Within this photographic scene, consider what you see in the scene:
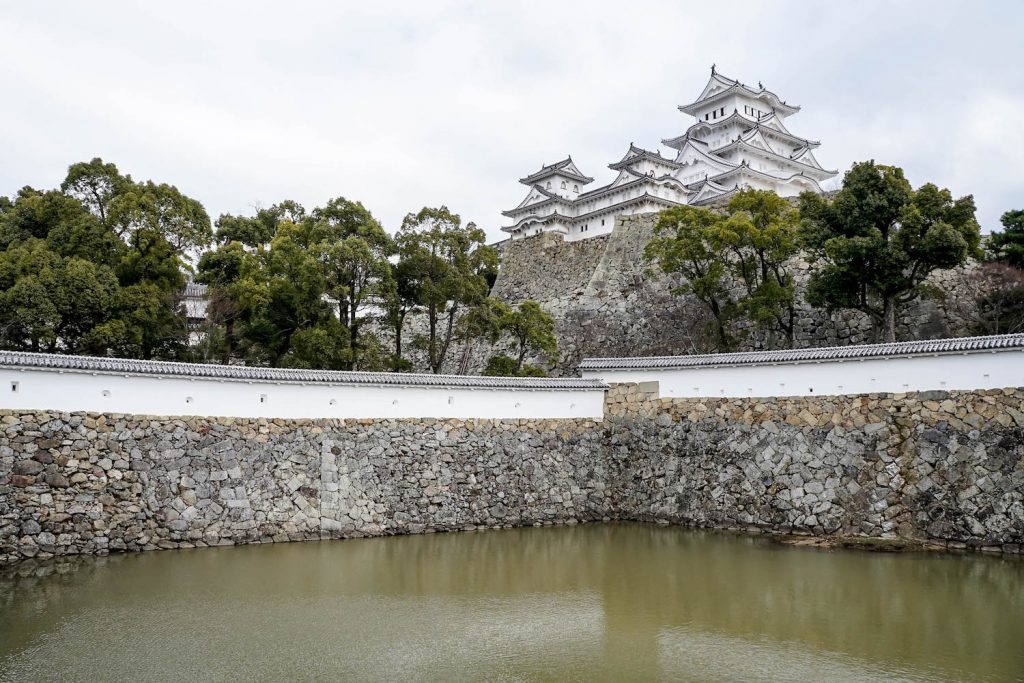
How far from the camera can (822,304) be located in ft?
55.8

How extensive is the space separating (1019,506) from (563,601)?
6.62 metres

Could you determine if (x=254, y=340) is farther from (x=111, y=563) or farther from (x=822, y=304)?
(x=822, y=304)

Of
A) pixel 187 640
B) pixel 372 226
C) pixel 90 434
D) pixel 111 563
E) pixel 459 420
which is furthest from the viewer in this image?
pixel 372 226

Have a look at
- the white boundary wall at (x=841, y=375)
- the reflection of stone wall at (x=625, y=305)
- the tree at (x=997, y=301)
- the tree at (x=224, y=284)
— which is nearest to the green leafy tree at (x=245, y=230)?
the tree at (x=224, y=284)

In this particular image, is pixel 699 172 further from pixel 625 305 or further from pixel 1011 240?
pixel 1011 240

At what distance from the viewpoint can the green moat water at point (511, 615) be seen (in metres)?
5.95

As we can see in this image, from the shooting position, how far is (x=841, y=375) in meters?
12.1

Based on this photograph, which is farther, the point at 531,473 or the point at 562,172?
the point at 562,172

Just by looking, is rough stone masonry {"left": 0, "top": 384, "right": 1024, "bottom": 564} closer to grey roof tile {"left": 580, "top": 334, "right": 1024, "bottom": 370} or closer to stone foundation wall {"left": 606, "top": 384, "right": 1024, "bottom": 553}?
Answer: stone foundation wall {"left": 606, "top": 384, "right": 1024, "bottom": 553}

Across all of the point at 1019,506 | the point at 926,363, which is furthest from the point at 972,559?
the point at 926,363

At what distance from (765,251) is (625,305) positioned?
16.7 feet

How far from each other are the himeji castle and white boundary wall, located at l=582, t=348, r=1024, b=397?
11675 mm

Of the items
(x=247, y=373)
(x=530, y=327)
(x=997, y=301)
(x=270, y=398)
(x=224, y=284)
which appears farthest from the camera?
(x=224, y=284)

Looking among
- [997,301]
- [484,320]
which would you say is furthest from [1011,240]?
[484,320]
